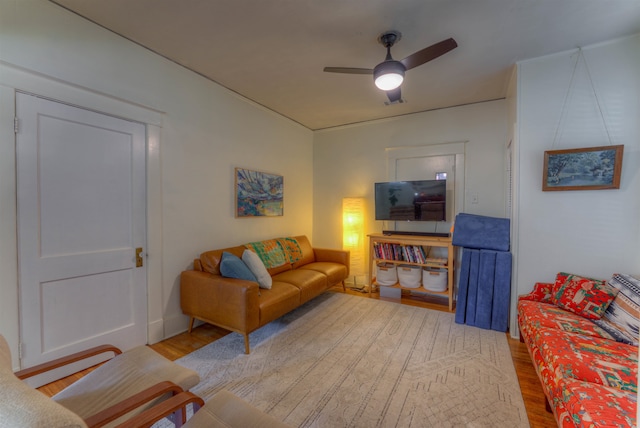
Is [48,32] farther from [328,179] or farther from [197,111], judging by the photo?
[328,179]

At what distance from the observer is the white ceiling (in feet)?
6.07

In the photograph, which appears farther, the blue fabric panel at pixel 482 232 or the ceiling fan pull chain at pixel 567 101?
the blue fabric panel at pixel 482 232

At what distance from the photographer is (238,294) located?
2.28m

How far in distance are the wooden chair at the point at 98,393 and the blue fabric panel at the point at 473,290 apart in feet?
9.04

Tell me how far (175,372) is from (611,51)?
4.01m

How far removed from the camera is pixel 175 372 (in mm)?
1363

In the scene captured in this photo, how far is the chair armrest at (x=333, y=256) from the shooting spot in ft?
12.8

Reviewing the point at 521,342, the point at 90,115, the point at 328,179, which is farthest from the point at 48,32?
the point at 521,342

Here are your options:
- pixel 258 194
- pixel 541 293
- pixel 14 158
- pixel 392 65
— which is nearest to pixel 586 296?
pixel 541 293

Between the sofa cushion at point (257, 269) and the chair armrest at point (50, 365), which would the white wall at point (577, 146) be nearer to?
the sofa cushion at point (257, 269)

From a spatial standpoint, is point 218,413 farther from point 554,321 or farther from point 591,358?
point 554,321

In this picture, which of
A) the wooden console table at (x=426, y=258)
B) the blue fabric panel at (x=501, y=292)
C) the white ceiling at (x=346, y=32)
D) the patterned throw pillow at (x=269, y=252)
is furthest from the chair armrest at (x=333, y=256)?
the white ceiling at (x=346, y=32)

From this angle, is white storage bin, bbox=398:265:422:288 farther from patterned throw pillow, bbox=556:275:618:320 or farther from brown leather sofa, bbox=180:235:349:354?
patterned throw pillow, bbox=556:275:618:320

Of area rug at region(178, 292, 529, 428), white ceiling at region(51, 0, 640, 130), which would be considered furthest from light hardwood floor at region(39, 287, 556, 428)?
white ceiling at region(51, 0, 640, 130)
